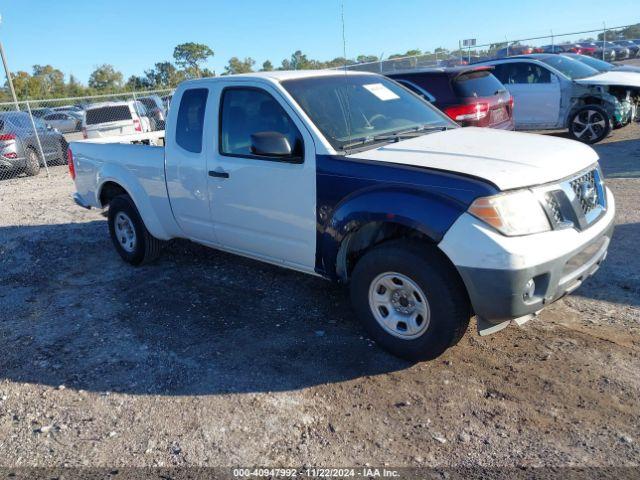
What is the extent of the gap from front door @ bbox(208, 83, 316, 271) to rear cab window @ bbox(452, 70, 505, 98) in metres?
4.96

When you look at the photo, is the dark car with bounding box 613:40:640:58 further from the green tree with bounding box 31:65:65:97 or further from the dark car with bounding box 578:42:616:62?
the green tree with bounding box 31:65:65:97

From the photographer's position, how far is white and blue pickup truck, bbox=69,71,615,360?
3.25 meters

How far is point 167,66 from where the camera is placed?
46906 millimetres

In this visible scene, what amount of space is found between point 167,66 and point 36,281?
146ft

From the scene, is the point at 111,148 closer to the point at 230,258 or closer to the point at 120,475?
the point at 230,258

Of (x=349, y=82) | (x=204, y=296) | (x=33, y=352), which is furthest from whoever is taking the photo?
(x=204, y=296)

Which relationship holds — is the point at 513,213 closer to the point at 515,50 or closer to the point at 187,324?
the point at 187,324

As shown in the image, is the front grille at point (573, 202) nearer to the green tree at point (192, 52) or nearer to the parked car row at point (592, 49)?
the parked car row at point (592, 49)

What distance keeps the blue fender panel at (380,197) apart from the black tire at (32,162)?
11.9m

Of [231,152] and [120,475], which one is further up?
[231,152]

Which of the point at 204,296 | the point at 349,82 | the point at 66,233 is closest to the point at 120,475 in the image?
the point at 204,296

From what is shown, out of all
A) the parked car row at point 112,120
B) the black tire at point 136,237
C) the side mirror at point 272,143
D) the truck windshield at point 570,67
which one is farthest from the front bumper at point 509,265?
the parked car row at point 112,120

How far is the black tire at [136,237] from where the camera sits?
5969mm

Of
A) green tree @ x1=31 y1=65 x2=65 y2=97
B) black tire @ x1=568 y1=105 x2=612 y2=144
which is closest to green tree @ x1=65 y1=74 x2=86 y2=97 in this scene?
green tree @ x1=31 y1=65 x2=65 y2=97
